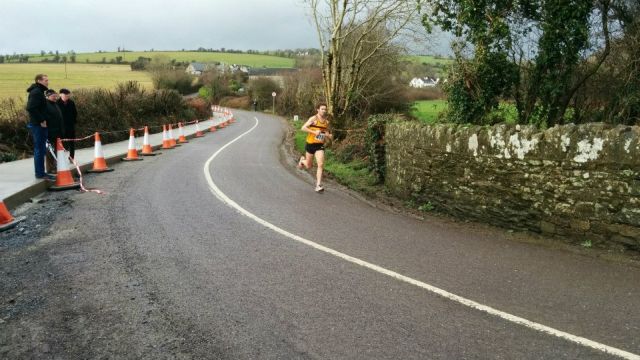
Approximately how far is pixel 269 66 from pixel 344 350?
5526 inches

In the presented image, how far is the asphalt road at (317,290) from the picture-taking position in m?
3.55

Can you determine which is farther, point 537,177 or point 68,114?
point 68,114

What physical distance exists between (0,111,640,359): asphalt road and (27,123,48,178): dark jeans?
2872 mm

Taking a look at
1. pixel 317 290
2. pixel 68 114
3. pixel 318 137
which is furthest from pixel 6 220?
pixel 68 114

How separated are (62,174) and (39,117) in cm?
129

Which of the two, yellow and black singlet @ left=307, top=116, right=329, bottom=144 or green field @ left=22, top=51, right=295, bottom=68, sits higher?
green field @ left=22, top=51, right=295, bottom=68

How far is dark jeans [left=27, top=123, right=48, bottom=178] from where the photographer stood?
32.7ft

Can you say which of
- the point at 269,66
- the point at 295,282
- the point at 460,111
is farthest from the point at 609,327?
the point at 269,66

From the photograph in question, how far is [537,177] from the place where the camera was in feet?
22.2

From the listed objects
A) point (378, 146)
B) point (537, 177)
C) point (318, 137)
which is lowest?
point (378, 146)

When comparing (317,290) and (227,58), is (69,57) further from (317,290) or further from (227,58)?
(317,290)

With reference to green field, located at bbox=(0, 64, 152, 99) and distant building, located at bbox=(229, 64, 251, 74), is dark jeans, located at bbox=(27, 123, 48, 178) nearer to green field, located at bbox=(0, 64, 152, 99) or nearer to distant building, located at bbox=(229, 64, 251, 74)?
green field, located at bbox=(0, 64, 152, 99)

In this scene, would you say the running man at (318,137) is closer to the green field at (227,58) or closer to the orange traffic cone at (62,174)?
the orange traffic cone at (62,174)

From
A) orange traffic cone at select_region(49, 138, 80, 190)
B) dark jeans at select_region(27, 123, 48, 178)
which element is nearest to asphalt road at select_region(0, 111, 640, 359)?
orange traffic cone at select_region(49, 138, 80, 190)
